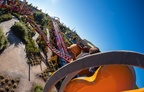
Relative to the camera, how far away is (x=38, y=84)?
17172mm

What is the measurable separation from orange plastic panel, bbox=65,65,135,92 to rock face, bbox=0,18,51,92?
10.2m

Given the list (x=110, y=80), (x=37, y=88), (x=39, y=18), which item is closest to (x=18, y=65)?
(x=37, y=88)

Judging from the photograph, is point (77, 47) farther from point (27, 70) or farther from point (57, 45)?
point (57, 45)

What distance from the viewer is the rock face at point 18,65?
52.1 ft

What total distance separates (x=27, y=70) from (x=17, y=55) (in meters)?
2.16

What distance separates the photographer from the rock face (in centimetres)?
1587

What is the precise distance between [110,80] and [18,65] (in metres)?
13.4

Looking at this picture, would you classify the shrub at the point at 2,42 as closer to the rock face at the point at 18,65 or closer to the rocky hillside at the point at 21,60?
the rocky hillside at the point at 21,60

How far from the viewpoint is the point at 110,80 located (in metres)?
5.89

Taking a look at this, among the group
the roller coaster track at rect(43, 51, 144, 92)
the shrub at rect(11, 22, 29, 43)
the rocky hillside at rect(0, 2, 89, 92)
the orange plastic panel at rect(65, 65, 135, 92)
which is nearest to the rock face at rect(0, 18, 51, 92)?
the rocky hillside at rect(0, 2, 89, 92)

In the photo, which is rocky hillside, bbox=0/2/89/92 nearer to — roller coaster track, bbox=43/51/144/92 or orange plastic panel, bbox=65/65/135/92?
orange plastic panel, bbox=65/65/135/92

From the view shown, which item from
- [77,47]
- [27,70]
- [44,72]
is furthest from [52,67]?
[77,47]

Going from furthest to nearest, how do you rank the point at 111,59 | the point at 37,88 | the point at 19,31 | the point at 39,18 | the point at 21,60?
the point at 39,18, the point at 19,31, the point at 21,60, the point at 37,88, the point at 111,59

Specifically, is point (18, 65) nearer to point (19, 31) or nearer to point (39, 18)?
point (19, 31)
